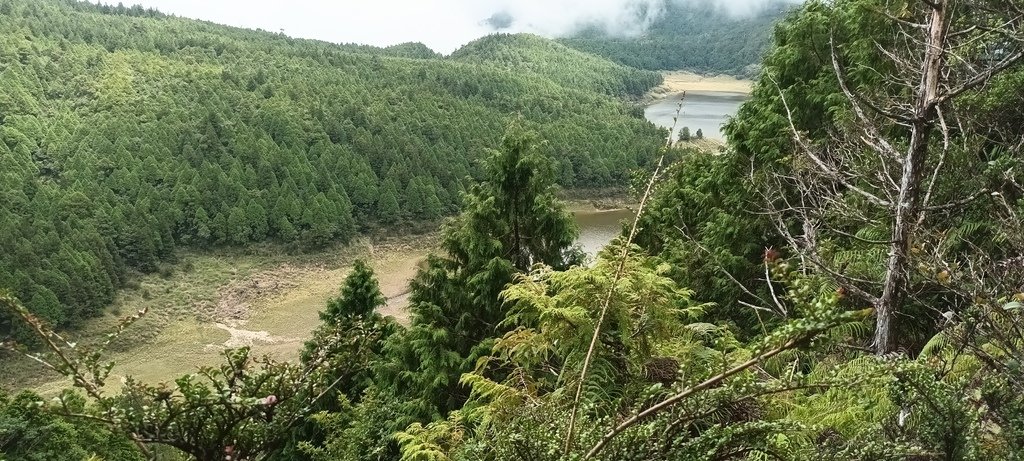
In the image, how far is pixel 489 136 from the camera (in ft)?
226

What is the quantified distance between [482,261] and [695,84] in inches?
5902

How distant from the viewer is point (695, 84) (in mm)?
147500

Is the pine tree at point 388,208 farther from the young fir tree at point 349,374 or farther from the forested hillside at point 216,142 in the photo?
the young fir tree at point 349,374

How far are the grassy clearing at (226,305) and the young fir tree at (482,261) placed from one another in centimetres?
2296

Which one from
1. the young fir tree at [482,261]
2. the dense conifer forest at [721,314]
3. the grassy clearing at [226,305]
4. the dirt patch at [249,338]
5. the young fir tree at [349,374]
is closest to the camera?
the dense conifer forest at [721,314]

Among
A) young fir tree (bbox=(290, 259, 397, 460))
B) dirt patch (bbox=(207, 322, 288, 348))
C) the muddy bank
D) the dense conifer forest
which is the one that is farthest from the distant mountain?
young fir tree (bbox=(290, 259, 397, 460))

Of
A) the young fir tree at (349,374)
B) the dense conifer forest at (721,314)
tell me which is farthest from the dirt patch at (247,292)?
the young fir tree at (349,374)

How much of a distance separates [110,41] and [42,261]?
2547 inches

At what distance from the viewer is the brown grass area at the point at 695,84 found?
129125mm

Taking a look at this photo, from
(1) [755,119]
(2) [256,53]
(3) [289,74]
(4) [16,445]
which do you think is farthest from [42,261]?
(2) [256,53]

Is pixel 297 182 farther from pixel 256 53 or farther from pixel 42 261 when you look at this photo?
pixel 256 53

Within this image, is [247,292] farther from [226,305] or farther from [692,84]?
[692,84]

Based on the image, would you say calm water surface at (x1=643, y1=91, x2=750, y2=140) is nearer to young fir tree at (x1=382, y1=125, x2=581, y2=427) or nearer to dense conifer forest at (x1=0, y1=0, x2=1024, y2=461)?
dense conifer forest at (x1=0, y1=0, x2=1024, y2=461)

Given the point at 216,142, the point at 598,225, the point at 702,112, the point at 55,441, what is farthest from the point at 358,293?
the point at 702,112
